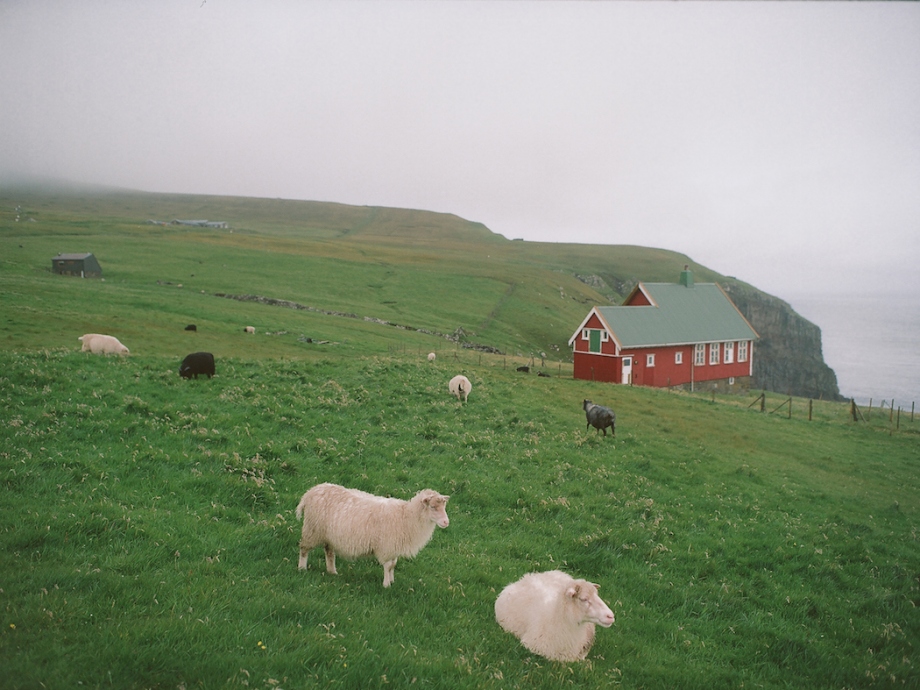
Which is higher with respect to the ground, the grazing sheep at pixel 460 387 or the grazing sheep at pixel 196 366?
the grazing sheep at pixel 196 366

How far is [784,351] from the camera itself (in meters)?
154

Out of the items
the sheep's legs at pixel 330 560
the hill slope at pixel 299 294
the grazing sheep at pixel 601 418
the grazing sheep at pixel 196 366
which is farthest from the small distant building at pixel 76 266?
the sheep's legs at pixel 330 560

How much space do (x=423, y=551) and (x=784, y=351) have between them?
17131 centimetres

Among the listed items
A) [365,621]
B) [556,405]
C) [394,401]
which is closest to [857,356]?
[556,405]

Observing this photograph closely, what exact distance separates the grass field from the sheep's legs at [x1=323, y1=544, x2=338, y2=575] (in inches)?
11.9

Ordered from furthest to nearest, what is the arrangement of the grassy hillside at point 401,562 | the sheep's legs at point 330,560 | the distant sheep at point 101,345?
the distant sheep at point 101,345, the sheep's legs at point 330,560, the grassy hillside at point 401,562

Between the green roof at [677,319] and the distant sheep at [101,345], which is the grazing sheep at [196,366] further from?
the green roof at [677,319]

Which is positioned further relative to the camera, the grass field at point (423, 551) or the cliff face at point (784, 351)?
the cliff face at point (784, 351)

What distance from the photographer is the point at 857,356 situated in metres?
152

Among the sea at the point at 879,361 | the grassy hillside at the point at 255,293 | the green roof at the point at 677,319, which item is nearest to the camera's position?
the grassy hillside at the point at 255,293

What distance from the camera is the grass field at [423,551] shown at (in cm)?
604

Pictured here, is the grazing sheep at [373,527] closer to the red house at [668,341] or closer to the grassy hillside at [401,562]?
the grassy hillside at [401,562]


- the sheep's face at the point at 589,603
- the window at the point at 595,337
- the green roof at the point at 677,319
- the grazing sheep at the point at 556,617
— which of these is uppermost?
the green roof at the point at 677,319

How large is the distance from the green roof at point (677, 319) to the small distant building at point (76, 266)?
6476 cm
